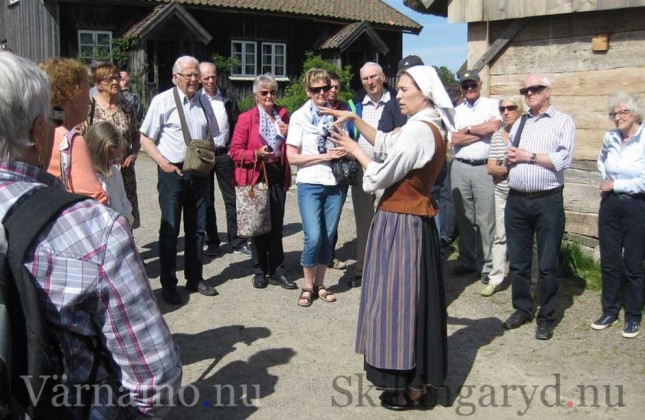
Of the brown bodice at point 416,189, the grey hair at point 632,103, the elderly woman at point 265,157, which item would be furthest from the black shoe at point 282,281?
the grey hair at point 632,103

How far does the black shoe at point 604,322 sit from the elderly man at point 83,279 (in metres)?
4.37

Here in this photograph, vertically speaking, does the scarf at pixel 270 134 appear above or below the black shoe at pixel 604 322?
above

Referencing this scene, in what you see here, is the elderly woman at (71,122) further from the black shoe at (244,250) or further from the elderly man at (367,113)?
the black shoe at (244,250)

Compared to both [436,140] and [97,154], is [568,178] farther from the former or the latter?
[97,154]

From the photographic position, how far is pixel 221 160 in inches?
296

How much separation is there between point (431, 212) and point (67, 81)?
2.27 metres

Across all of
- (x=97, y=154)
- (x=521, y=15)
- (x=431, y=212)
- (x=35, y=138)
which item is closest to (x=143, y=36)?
(x=521, y=15)

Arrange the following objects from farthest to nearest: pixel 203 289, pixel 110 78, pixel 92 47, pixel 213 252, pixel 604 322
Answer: pixel 92 47 → pixel 213 252 → pixel 203 289 → pixel 110 78 → pixel 604 322

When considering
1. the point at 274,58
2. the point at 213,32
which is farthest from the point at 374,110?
the point at 274,58

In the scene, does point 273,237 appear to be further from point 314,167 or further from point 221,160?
point 221,160

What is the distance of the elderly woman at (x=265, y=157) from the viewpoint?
6.09m

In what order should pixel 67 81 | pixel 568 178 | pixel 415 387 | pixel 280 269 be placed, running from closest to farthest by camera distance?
pixel 67 81 → pixel 415 387 → pixel 280 269 → pixel 568 178

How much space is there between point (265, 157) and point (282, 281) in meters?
1.22

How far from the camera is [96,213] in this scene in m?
1.65
